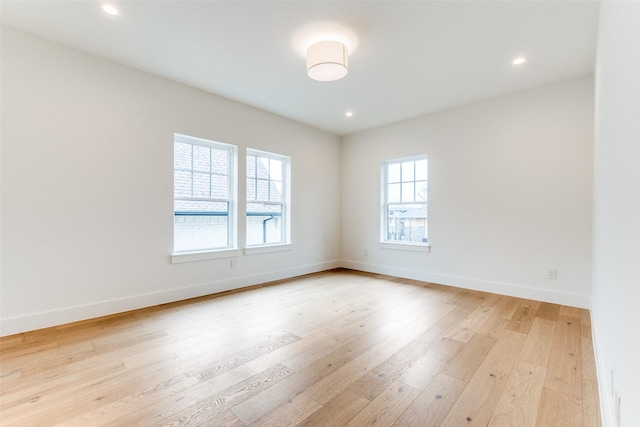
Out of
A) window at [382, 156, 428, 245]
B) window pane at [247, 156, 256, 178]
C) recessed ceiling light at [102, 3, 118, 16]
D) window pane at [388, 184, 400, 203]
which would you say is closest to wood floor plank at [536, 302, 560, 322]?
window at [382, 156, 428, 245]

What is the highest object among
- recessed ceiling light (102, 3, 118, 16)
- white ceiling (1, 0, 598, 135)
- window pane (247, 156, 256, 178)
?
recessed ceiling light (102, 3, 118, 16)

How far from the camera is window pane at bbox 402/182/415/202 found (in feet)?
15.5

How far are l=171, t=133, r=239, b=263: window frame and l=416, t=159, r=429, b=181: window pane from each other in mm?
2902

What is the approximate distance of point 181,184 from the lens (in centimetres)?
356

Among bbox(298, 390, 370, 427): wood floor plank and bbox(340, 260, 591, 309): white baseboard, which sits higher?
bbox(340, 260, 591, 309): white baseboard

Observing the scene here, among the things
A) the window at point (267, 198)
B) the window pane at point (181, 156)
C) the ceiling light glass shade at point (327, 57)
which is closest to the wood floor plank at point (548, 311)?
the ceiling light glass shade at point (327, 57)

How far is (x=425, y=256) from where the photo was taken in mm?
4465

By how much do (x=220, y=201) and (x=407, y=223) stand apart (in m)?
3.03

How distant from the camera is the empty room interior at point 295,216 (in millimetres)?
1579

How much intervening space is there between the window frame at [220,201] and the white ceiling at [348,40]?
700mm

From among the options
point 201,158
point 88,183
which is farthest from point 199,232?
point 88,183

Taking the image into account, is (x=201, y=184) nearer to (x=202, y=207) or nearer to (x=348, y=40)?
(x=202, y=207)

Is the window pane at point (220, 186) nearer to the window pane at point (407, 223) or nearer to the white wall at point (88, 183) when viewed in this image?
the white wall at point (88, 183)

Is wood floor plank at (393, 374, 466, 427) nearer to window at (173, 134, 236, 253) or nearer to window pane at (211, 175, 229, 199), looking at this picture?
window at (173, 134, 236, 253)
